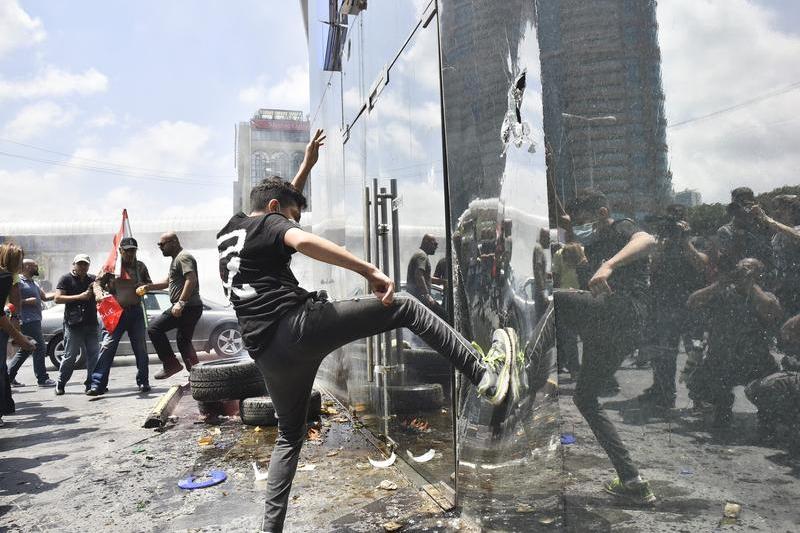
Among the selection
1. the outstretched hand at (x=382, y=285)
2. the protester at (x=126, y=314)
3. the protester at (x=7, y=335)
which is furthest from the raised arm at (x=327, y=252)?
Answer: the protester at (x=126, y=314)

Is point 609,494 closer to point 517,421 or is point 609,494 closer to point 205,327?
point 517,421

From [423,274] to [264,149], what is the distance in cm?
5406

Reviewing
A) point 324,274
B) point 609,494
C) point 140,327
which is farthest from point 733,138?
point 140,327

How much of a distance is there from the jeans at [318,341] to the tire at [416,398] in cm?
72

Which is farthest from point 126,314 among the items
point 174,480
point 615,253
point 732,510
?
point 732,510

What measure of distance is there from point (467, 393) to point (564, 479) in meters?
0.86

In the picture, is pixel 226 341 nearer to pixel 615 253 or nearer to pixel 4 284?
pixel 4 284

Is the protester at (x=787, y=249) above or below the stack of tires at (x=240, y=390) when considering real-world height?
above

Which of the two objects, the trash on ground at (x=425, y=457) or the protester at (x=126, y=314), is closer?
the trash on ground at (x=425, y=457)

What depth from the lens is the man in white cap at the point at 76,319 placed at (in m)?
7.71

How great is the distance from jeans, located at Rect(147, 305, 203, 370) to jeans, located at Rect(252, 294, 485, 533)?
472 cm

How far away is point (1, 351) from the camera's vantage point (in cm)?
574

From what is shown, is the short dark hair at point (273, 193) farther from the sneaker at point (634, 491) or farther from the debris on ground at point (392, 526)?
the sneaker at point (634, 491)

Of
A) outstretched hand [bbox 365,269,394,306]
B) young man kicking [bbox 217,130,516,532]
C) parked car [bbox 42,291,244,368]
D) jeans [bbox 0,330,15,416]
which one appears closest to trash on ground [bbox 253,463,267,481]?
young man kicking [bbox 217,130,516,532]
